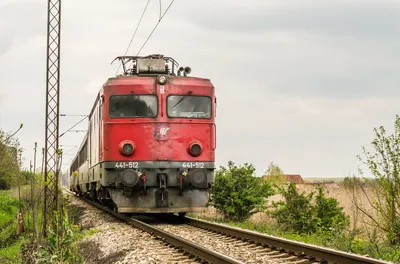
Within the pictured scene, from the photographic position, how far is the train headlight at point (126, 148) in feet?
44.0

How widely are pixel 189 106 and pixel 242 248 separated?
5.41 m

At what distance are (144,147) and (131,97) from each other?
127 centimetres

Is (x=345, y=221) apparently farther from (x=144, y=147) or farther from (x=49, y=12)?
(x=49, y=12)

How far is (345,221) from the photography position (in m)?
13.2

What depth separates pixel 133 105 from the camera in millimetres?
13797

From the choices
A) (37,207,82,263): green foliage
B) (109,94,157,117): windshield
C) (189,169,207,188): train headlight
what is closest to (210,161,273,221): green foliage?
(189,169,207,188): train headlight

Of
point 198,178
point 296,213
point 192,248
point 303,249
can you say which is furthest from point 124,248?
point 296,213

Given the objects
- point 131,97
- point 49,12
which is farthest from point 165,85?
point 49,12

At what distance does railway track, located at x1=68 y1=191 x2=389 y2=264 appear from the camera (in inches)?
293

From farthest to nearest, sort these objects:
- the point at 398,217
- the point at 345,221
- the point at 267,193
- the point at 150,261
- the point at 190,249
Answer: the point at 267,193, the point at 345,221, the point at 398,217, the point at 190,249, the point at 150,261

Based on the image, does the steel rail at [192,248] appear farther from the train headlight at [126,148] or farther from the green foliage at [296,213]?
the green foliage at [296,213]

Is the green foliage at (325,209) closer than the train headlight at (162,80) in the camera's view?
Yes

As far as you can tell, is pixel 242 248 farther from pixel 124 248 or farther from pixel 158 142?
pixel 158 142

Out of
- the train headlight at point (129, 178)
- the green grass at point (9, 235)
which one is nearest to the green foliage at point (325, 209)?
the train headlight at point (129, 178)
